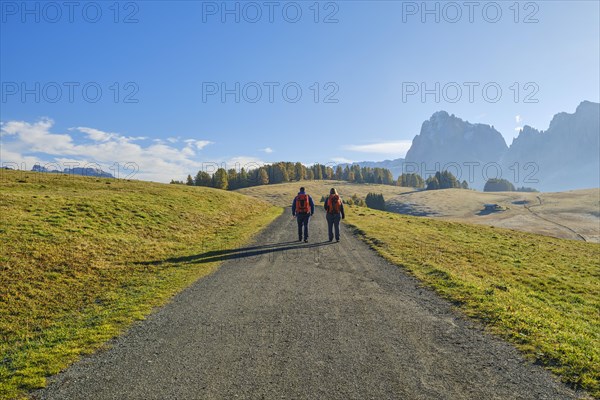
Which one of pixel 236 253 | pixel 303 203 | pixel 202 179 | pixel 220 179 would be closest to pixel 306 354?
pixel 236 253

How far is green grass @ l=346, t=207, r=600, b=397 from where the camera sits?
644cm

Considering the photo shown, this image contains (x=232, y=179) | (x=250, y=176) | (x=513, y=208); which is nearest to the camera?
(x=513, y=208)

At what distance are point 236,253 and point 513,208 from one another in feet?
465

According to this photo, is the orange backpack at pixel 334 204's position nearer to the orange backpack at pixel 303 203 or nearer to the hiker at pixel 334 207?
the hiker at pixel 334 207

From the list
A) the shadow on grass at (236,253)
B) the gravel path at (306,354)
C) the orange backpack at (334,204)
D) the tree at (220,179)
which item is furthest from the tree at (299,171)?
the gravel path at (306,354)

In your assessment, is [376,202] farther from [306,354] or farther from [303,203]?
[306,354]

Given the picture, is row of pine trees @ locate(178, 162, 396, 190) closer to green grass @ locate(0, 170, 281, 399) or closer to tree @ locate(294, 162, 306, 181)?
tree @ locate(294, 162, 306, 181)

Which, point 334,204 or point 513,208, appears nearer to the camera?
point 334,204

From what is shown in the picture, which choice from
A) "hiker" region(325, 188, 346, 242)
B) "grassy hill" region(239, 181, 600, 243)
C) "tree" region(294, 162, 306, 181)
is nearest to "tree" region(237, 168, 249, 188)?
"grassy hill" region(239, 181, 600, 243)

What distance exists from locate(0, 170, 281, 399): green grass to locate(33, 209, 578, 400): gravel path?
2.79 feet

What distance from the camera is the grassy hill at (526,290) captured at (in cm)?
646

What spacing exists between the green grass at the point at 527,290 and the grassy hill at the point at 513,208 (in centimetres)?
7307

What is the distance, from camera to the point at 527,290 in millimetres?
13219

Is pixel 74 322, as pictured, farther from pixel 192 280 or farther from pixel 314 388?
pixel 314 388
